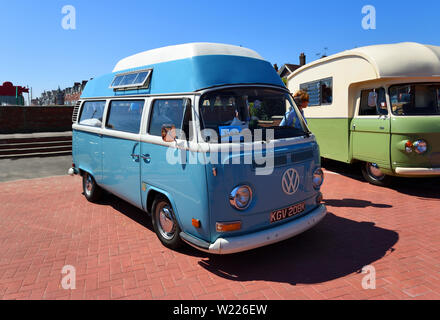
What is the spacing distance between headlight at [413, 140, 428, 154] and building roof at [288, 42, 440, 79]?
1.33m

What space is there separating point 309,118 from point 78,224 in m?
6.74

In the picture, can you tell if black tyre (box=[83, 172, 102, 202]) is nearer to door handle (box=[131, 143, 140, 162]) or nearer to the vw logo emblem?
door handle (box=[131, 143, 140, 162])

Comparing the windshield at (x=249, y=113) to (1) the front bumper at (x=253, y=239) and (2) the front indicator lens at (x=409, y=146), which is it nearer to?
(1) the front bumper at (x=253, y=239)

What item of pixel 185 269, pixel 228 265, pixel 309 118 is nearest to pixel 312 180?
pixel 228 265

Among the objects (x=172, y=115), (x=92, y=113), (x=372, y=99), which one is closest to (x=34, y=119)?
(x=92, y=113)

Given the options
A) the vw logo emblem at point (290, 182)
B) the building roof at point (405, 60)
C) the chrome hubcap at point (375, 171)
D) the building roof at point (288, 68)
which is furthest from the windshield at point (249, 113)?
the building roof at point (288, 68)

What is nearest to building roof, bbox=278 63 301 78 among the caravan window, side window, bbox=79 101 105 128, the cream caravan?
the caravan window

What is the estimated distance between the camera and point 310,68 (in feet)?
30.7

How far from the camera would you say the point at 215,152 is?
11.5ft

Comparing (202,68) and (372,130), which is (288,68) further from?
(202,68)

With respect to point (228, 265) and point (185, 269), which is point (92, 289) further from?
point (228, 265)
